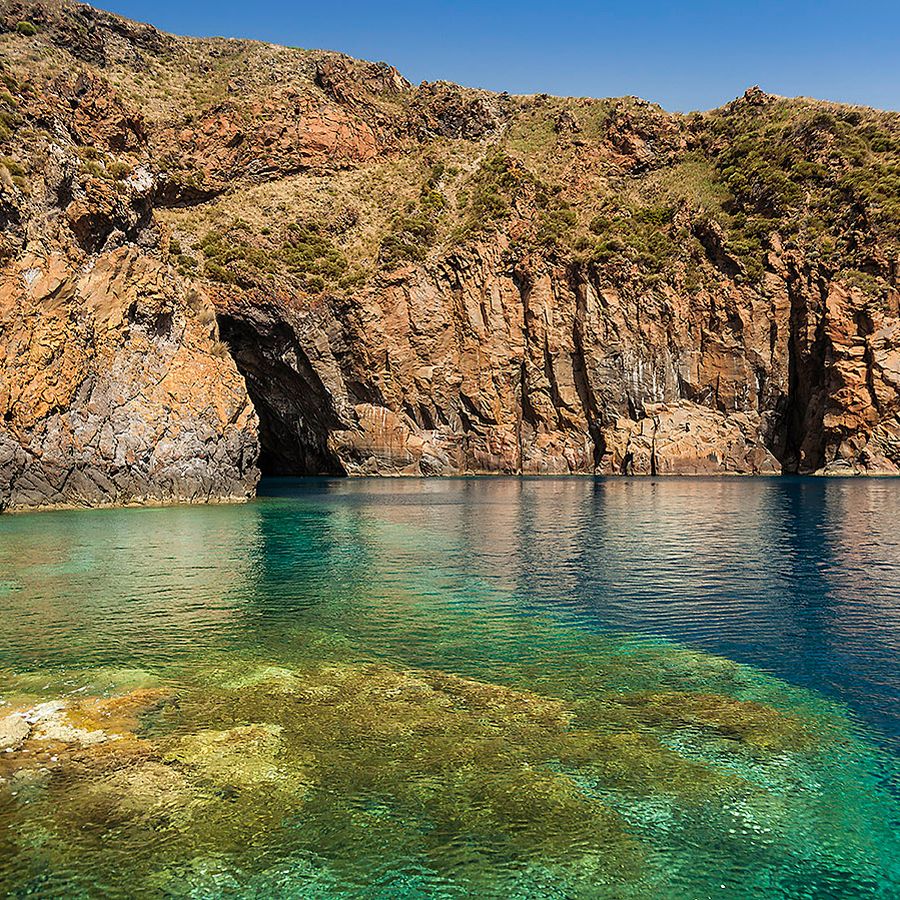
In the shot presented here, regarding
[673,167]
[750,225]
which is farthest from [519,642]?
[673,167]

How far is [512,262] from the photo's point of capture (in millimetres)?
82562

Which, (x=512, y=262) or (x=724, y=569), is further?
(x=512, y=262)

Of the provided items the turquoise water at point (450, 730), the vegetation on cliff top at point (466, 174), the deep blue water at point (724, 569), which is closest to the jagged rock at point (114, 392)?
the deep blue water at point (724, 569)

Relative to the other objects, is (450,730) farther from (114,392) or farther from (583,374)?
(583,374)

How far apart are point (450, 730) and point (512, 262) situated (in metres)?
78.1

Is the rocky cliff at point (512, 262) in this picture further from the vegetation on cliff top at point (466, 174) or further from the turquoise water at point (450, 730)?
the turquoise water at point (450, 730)

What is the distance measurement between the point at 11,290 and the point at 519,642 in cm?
3520

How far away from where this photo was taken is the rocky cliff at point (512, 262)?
72.2 meters

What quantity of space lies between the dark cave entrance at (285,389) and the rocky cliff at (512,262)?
0.28 meters

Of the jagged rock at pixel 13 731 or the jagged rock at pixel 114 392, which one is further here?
the jagged rock at pixel 114 392

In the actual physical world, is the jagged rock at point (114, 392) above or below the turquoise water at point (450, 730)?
above

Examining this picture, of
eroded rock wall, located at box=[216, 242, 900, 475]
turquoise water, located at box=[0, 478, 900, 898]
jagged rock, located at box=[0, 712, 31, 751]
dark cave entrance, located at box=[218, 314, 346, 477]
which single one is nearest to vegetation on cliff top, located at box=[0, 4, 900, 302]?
eroded rock wall, located at box=[216, 242, 900, 475]

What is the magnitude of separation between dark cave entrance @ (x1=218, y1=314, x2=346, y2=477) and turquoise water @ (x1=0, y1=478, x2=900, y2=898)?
5062 centimetres

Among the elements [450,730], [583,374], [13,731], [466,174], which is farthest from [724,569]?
[466,174]
